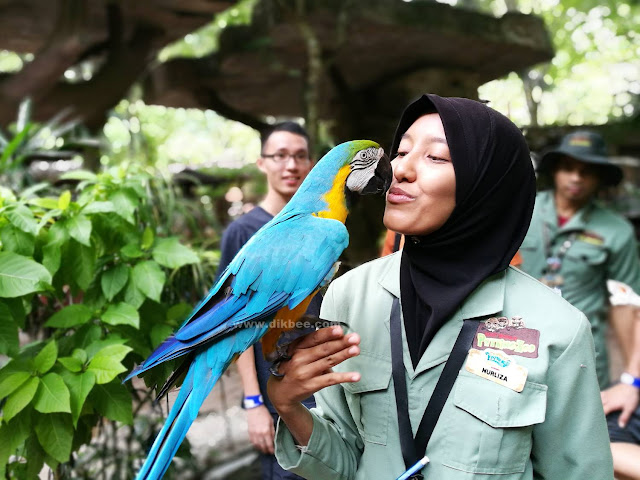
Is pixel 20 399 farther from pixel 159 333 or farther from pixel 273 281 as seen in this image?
pixel 273 281

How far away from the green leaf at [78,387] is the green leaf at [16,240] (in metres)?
0.38

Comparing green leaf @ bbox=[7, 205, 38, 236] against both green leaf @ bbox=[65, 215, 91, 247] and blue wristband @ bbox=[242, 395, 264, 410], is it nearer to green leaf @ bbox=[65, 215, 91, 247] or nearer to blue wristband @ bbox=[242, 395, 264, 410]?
green leaf @ bbox=[65, 215, 91, 247]

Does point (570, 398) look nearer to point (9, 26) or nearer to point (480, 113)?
point (480, 113)

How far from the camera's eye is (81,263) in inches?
63.2

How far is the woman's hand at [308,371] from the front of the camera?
39.5 inches

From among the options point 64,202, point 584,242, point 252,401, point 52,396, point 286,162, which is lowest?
point 252,401

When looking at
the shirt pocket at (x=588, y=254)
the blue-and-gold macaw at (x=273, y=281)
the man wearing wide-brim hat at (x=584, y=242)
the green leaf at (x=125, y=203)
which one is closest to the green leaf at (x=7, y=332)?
the green leaf at (x=125, y=203)

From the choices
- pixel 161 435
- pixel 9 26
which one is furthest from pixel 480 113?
pixel 9 26

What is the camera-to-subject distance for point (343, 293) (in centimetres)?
131

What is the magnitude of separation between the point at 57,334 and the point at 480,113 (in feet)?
4.84

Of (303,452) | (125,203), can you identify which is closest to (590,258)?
(303,452)

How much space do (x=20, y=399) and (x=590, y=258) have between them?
8.47 feet

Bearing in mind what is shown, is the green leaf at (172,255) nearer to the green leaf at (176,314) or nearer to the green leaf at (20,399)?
the green leaf at (176,314)

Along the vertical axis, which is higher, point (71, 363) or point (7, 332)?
point (7, 332)
